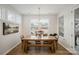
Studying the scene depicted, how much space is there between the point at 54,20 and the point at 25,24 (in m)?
2.22

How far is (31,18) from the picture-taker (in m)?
8.02

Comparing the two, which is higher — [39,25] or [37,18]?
[37,18]

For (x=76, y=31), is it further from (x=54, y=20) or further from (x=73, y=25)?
(x=54, y=20)

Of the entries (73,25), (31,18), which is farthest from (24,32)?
(73,25)

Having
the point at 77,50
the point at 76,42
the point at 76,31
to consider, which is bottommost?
the point at 77,50

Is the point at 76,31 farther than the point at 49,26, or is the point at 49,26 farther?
the point at 49,26
